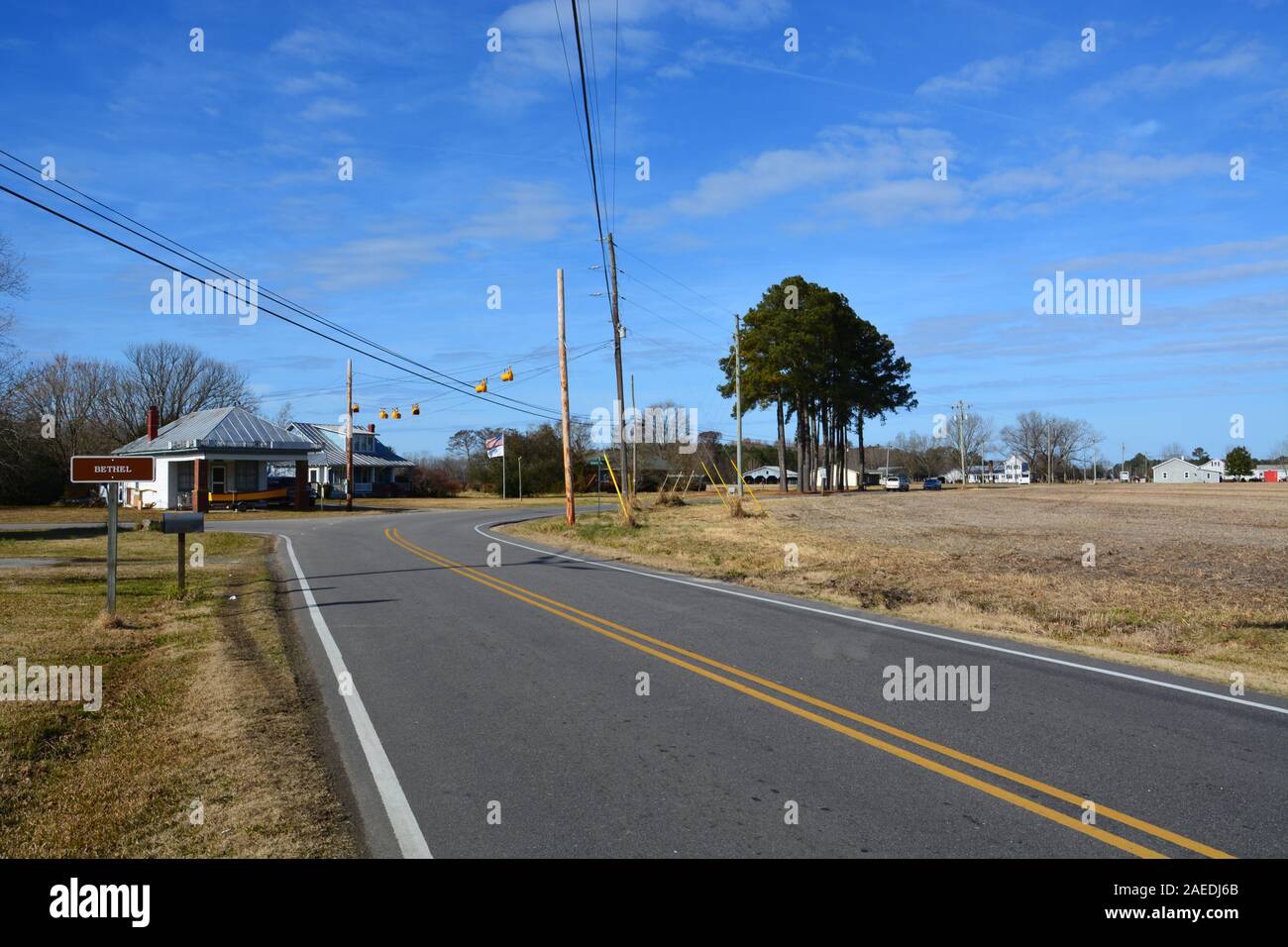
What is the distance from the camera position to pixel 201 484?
48.9 m

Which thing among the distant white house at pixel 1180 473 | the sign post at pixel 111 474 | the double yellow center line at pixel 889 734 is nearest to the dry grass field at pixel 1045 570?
the double yellow center line at pixel 889 734

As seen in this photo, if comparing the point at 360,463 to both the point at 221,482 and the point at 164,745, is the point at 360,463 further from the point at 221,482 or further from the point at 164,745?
the point at 164,745

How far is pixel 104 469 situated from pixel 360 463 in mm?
68827

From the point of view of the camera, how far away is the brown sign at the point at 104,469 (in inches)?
493

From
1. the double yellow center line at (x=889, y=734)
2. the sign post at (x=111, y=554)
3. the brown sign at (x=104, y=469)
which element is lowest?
the double yellow center line at (x=889, y=734)

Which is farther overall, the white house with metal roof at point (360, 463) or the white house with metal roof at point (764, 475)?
the white house with metal roof at point (764, 475)

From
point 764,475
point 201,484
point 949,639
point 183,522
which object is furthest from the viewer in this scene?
point 764,475

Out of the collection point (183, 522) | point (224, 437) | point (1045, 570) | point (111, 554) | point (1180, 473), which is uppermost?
point (224, 437)

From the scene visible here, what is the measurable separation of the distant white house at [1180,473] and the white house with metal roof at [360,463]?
139 meters

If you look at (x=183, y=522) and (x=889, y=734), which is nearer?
(x=889, y=734)

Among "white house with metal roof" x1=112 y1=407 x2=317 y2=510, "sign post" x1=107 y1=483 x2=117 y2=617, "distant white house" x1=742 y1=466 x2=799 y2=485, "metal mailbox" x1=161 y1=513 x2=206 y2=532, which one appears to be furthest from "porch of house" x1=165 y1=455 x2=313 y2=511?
"distant white house" x1=742 y1=466 x2=799 y2=485

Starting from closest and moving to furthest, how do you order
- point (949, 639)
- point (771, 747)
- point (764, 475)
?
point (771, 747) → point (949, 639) → point (764, 475)

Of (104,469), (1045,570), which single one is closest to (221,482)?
(104,469)

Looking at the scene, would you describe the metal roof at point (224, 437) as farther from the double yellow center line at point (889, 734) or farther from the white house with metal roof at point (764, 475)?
the white house with metal roof at point (764, 475)
